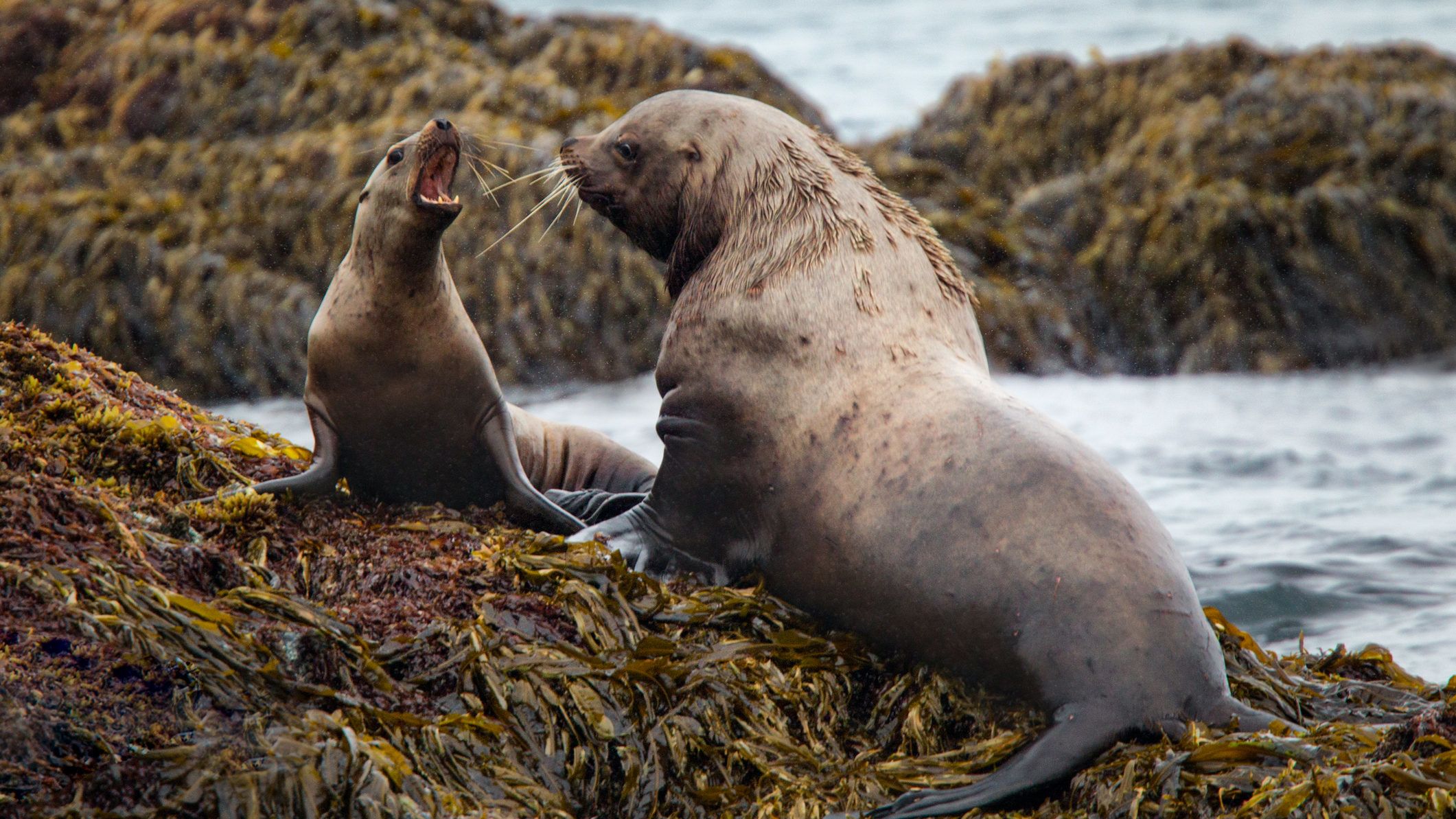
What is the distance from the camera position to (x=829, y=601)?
14.6 ft

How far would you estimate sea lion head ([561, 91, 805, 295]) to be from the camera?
206 inches

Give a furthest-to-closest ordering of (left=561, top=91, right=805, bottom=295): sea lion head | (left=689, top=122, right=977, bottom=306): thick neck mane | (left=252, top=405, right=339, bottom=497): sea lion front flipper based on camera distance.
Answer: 1. (left=561, top=91, right=805, bottom=295): sea lion head
2. (left=689, top=122, right=977, bottom=306): thick neck mane
3. (left=252, top=405, right=339, bottom=497): sea lion front flipper

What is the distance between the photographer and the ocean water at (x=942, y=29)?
25641 mm

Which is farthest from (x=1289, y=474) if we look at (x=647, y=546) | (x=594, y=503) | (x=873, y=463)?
(x=647, y=546)

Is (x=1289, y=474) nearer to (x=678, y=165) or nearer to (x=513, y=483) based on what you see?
(x=678, y=165)

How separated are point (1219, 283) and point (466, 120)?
6.24 meters

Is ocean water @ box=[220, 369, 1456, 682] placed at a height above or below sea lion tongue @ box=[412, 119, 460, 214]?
below

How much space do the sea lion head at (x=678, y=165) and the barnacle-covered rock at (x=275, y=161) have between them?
469cm

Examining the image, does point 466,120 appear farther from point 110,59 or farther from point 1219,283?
→ point 1219,283

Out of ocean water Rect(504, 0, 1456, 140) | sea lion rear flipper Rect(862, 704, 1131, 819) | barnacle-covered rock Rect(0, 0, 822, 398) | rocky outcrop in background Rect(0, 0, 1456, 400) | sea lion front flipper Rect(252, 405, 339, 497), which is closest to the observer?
sea lion rear flipper Rect(862, 704, 1131, 819)

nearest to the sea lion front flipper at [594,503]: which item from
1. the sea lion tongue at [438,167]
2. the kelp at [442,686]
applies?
the kelp at [442,686]

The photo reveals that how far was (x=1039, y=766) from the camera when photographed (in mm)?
3834

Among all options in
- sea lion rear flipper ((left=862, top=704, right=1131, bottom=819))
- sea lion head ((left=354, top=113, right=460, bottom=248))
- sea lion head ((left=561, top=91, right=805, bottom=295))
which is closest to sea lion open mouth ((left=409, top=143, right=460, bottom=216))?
sea lion head ((left=354, top=113, right=460, bottom=248))

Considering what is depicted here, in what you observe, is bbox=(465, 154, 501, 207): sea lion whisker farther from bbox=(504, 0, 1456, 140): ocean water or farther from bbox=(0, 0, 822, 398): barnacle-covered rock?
bbox=(504, 0, 1456, 140): ocean water
